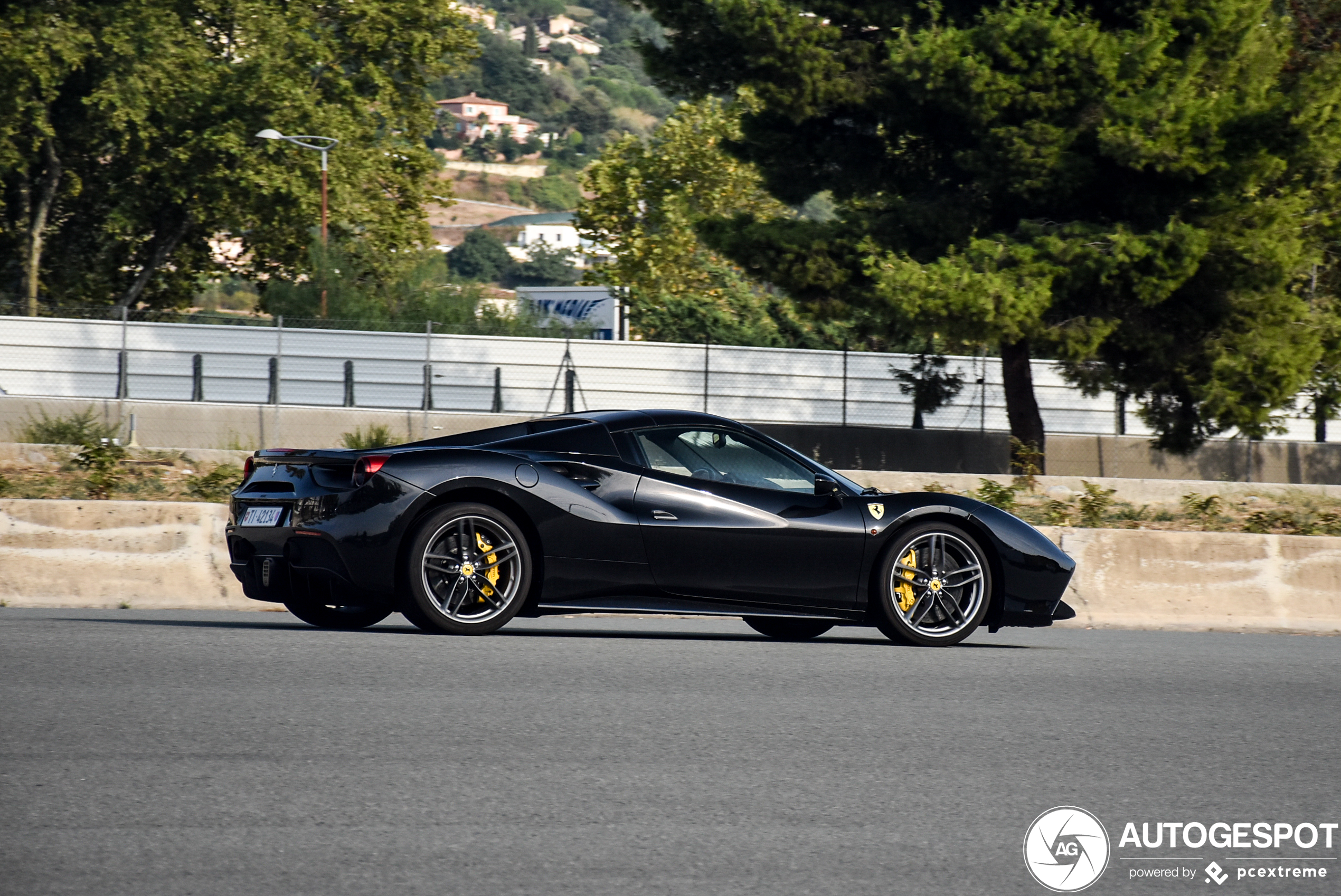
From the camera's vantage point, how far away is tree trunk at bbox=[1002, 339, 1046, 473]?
24.6 meters

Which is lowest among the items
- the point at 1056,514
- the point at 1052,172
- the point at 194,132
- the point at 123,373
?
the point at 1056,514

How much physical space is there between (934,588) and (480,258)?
16204 centimetres

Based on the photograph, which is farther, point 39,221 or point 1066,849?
point 39,221

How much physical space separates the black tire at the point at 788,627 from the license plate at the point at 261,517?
2.86 metres

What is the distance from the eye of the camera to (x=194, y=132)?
41.9m

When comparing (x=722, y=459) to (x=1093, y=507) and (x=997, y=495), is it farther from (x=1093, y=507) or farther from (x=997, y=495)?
(x=1093, y=507)

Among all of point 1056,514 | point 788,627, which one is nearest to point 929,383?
point 1056,514

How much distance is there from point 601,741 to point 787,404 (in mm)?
27702

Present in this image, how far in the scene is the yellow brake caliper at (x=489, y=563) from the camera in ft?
26.7

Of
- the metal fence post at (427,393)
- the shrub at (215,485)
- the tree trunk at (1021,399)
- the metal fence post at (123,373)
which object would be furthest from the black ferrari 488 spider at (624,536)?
the metal fence post at (123,373)

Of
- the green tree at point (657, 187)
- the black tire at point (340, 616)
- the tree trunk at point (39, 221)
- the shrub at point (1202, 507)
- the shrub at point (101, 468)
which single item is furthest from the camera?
the green tree at point (657, 187)

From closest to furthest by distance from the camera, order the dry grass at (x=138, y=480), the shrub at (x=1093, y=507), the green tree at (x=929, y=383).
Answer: the dry grass at (x=138, y=480) → the shrub at (x=1093, y=507) → the green tree at (x=929, y=383)

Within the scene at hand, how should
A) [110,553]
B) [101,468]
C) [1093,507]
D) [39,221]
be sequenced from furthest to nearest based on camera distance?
1. [39,221]
2. [1093,507]
3. [101,468]
4. [110,553]

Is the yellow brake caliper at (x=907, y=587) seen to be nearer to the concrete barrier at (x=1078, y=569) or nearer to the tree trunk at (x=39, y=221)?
the concrete barrier at (x=1078, y=569)
